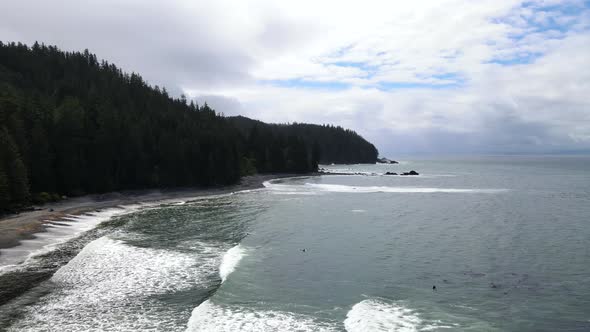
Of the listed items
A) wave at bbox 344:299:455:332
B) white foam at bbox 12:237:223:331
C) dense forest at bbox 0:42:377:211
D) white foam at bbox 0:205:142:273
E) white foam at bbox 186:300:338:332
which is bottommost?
A: wave at bbox 344:299:455:332

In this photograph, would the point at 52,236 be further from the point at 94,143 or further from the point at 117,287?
the point at 94,143

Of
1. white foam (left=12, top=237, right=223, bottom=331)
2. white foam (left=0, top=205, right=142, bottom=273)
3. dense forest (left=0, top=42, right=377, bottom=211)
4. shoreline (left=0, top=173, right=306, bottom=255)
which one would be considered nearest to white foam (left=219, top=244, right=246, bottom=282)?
white foam (left=12, top=237, right=223, bottom=331)

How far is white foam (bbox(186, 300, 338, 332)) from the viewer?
2112cm

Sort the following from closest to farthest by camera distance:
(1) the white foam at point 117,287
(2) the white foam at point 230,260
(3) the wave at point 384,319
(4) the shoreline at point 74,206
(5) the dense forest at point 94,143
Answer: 1. (1) the white foam at point 117,287
2. (3) the wave at point 384,319
3. (2) the white foam at point 230,260
4. (4) the shoreline at point 74,206
5. (5) the dense forest at point 94,143

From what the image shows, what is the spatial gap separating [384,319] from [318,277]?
8.63 m

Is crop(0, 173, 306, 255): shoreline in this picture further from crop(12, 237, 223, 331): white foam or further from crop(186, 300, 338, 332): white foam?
crop(186, 300, 338, 332): white foam

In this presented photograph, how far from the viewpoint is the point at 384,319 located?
74.7ft

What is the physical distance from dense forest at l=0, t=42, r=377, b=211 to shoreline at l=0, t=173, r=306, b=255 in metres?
3.37

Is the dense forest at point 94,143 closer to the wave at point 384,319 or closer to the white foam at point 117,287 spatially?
the white foam at point 117,287

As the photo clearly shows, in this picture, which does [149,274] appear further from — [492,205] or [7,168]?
[492,205]

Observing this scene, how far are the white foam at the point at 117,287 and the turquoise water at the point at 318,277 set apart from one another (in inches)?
3.9

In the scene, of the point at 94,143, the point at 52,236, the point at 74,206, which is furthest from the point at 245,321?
the point at 94,143

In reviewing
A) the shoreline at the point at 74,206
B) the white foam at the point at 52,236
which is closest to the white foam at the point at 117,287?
the white foam at the point at 52,236

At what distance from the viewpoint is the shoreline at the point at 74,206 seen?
4303 centimetres
